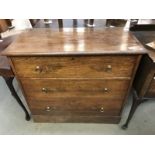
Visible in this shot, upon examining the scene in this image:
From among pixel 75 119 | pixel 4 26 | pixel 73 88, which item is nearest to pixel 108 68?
pixel 73 88

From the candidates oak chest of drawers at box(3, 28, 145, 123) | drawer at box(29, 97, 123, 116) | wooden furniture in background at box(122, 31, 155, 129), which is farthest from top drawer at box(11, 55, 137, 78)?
drawer at box(29, 97, 123, 116)

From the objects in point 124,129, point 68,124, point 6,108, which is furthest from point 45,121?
point 124,129

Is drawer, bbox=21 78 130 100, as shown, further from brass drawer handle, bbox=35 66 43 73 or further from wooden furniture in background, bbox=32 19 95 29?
wooden furniture in background, bbox=32 19 95 29

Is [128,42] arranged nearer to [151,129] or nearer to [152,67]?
[152,67]

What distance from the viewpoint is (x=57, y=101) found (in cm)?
122

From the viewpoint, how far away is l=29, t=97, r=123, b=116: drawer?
3.94ft

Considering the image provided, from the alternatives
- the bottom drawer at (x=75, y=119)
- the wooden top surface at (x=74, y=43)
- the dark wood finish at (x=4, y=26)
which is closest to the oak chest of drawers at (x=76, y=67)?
the wooden top surface at (x=74, y=43)

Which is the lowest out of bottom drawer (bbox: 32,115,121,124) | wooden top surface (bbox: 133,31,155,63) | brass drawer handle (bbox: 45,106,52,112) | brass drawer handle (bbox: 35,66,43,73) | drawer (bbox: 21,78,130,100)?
bottom drawer (bbox: 32,115,121,124)

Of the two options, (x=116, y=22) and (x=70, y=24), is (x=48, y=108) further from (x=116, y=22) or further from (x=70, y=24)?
(x=116, y=22)

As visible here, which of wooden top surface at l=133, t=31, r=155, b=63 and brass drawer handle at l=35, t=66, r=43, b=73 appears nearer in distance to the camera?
brass drawer handle at l=35, t=66, r=43, b=73

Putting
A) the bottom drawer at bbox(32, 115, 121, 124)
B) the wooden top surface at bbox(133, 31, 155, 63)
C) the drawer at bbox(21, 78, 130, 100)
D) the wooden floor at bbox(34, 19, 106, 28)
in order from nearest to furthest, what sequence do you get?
the drawer at bbox(21, 78, 130, 100) < the wooden top surface at bbox(133, 31, 155, 63) < the wooden floor at bbox(34, 19, 106, 28) < the bottom drawer at bbox(32, 115, 121, 124)

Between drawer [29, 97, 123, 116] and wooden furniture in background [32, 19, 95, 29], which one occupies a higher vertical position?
wooden furniture in background [32, 19, 95, 29]
